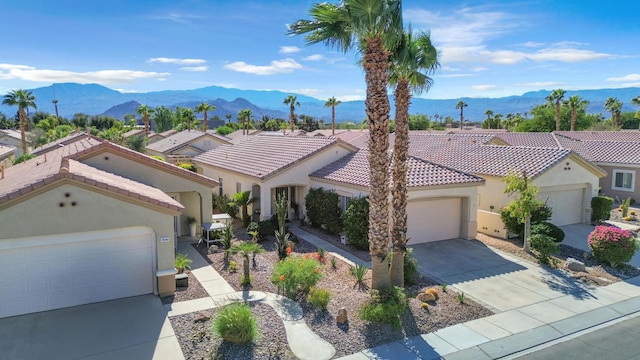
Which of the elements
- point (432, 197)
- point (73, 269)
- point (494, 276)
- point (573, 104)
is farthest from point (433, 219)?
point (573, 104)

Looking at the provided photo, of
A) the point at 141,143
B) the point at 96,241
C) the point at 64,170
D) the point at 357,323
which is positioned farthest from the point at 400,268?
the point at 141,143

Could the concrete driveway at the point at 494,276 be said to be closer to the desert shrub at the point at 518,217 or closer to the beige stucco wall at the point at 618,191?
the desert shrub at the point at 518,217

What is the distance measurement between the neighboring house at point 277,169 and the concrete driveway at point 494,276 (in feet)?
25.2

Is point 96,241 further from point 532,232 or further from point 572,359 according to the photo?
point 532,232

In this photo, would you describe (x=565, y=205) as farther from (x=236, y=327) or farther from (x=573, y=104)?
(x=573, y=104)

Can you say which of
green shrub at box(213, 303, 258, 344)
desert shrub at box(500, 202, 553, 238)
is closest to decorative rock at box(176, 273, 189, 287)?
green shrub at box(213, 303, 258, 344)

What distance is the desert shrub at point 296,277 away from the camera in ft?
44.5

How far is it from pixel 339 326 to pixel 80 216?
7958mm

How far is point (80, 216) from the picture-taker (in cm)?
1243

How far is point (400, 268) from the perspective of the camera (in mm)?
14008

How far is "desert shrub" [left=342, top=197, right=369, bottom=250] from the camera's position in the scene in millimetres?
18781

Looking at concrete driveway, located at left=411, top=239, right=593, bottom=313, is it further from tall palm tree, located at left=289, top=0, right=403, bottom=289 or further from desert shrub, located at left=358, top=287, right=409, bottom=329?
tall palm tree, located at left=289, top=0, right=403, bottom=289

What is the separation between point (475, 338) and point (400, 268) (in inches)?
129

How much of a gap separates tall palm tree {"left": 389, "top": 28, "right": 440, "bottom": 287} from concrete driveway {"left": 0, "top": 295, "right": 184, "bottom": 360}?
7150 mm
